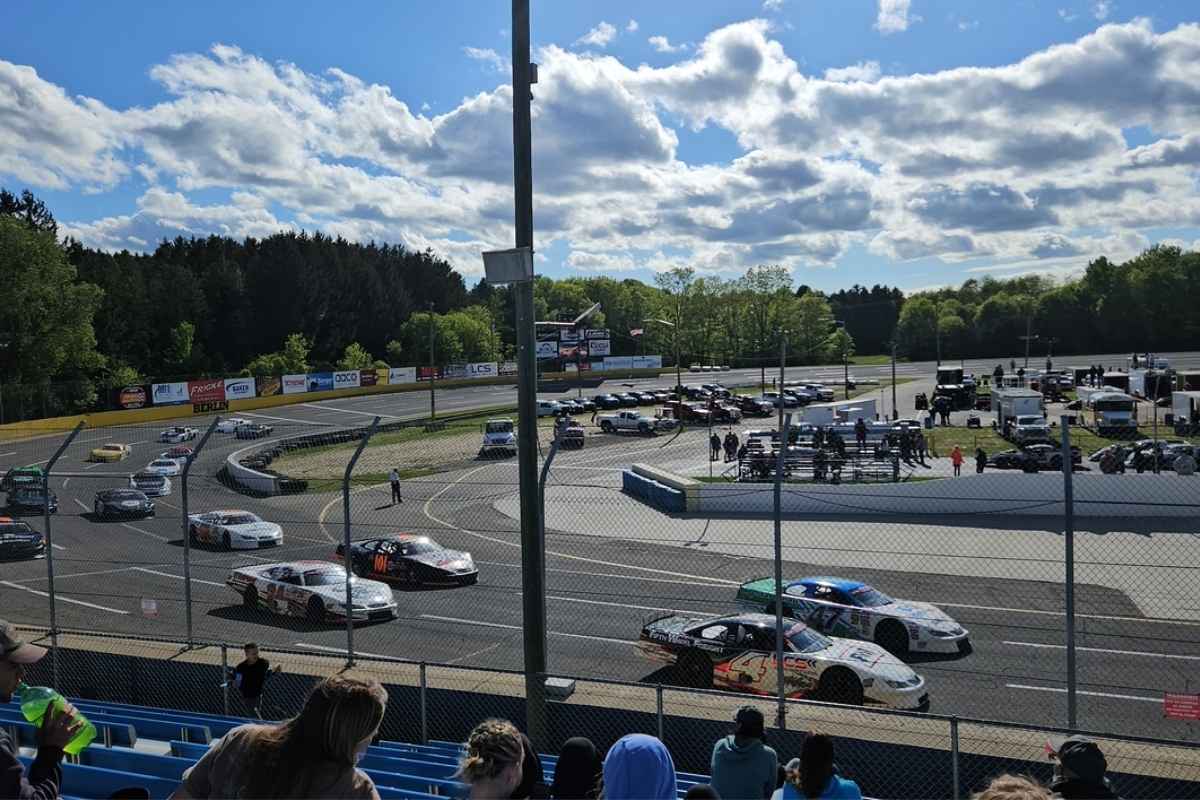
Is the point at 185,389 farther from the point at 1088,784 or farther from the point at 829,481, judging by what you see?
the point at 1088,784

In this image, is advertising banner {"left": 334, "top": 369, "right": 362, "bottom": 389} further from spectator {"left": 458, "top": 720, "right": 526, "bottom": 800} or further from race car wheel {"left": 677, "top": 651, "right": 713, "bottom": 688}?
spectator {"left": 458, "top": 720, "right": 526, "bottom": 800}

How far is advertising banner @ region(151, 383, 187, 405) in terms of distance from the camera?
61.8 m

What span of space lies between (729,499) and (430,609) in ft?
41.8

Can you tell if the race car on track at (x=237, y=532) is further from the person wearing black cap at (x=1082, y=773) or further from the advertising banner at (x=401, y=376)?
the advertising banner at (x=401, y=376)

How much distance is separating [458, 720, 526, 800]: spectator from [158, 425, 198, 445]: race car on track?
39.8 meters

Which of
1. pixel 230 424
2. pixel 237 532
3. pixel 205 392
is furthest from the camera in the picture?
pixel 205 392

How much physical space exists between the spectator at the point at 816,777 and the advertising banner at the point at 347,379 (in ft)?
253

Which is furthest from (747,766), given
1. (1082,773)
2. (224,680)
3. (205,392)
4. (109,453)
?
(205,392)

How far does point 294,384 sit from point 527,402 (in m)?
71.1

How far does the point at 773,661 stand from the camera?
11.2 m

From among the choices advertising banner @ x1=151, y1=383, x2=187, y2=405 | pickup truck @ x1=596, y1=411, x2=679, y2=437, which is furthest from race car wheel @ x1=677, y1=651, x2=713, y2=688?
advertising banner @ x1=151, y1=383, x2=187, y2=405

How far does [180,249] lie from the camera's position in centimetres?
10225

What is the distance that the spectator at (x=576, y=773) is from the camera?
4306mm

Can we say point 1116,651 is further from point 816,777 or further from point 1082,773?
point 1082,773
